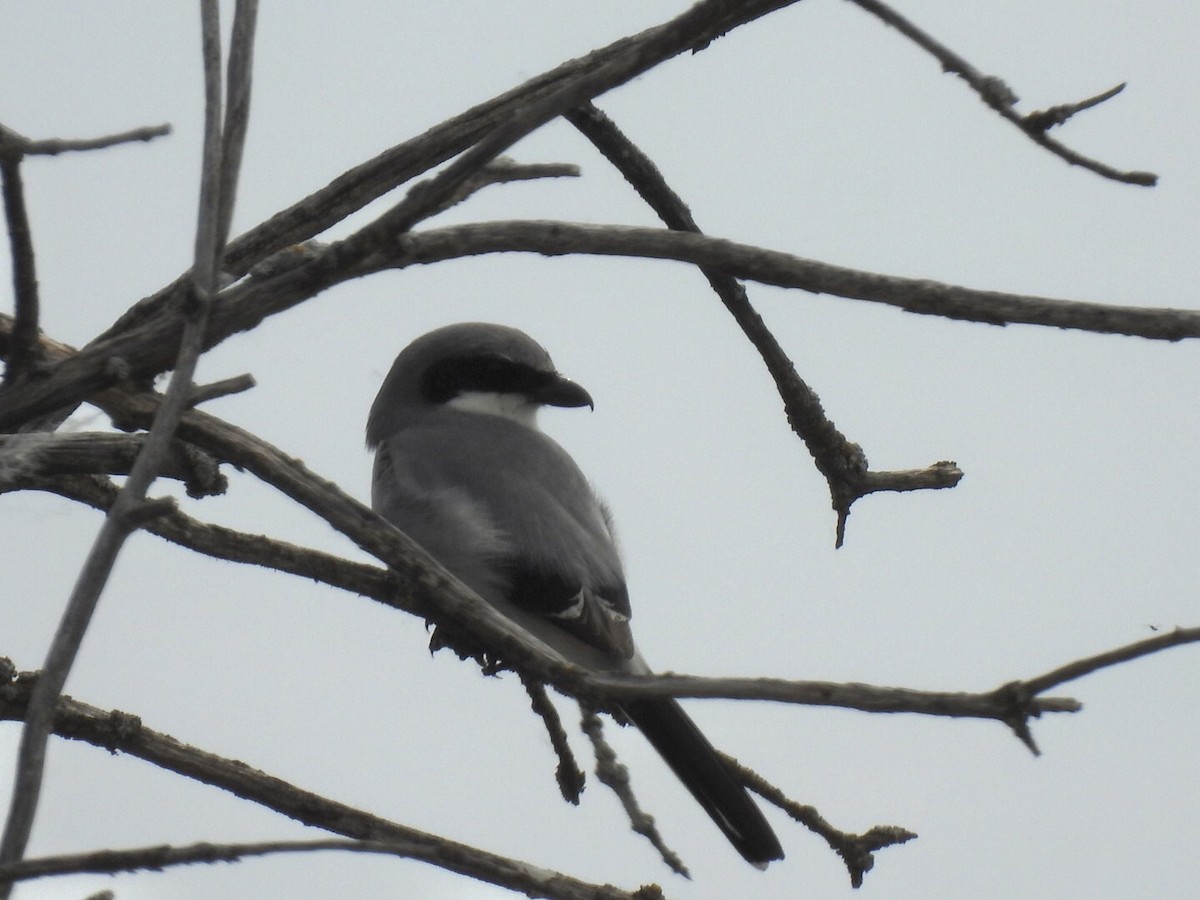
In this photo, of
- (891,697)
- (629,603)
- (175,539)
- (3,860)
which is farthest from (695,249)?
(629,603)

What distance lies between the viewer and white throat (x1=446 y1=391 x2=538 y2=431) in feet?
15.5

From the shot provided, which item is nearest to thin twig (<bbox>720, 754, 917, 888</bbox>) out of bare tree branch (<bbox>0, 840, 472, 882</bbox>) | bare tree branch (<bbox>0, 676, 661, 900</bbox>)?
bare tree branch (<bbox>0, 676, 661, 900</bbox>)

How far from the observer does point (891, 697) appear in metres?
1.70

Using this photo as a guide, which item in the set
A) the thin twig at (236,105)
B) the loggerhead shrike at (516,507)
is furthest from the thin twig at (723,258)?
the loggerhead shrike at (516,507)

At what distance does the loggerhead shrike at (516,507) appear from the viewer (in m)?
3.51

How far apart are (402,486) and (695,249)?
7.58ft

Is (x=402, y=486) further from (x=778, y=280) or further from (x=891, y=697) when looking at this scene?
(x=891, y=697)

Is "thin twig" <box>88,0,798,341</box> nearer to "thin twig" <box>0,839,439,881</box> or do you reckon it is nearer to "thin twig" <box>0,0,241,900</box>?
"thin twig" <box>0,0,241,900</box>

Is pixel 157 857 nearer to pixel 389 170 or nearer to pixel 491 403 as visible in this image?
pixel 389 170

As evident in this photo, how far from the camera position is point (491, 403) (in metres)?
4.75

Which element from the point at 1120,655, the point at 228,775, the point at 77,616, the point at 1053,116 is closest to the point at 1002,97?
the point at 1053,116

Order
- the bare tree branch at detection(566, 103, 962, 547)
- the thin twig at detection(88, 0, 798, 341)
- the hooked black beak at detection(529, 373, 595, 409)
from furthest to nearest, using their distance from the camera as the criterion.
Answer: the hooked black beak at detection(529, 373, 595, 409), the bare tree branch at detection(566, 103, 962, 547), the thin twig at detection(88, 0, 798, 341)

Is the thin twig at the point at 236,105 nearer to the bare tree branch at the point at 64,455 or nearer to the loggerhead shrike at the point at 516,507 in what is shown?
the bare tree branch at the point at 64,455

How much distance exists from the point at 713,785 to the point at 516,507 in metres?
0.98
